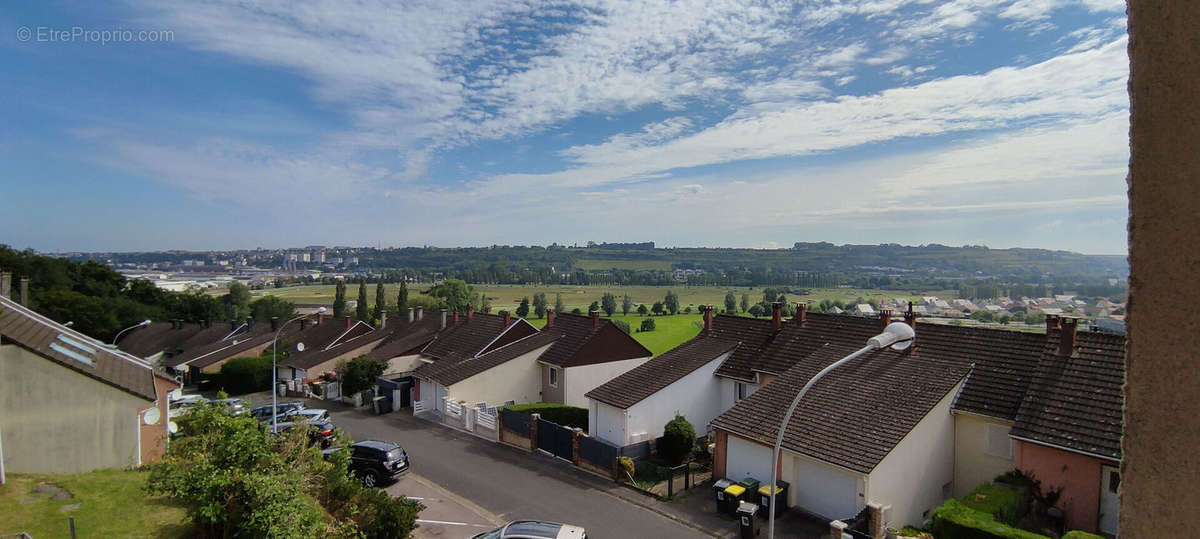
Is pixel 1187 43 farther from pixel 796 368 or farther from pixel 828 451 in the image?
pixel 796 368

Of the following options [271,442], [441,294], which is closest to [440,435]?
[271,442]

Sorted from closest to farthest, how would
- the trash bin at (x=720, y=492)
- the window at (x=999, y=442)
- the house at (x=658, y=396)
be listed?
the window at (x=999, y=442) < the trash bin at (x=720, y=492) < the house at (x=658, y=396)

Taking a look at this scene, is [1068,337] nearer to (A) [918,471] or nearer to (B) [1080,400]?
(B) [1080,400]

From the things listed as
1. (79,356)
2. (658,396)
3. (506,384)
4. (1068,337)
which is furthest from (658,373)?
(79,356)

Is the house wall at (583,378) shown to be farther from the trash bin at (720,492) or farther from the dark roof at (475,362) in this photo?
the trash bin at (720,492)

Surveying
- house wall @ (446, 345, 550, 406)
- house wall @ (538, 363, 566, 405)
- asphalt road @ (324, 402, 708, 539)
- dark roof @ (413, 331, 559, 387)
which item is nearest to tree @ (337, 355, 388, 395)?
dark roof @ (413, 331, 559, 387)

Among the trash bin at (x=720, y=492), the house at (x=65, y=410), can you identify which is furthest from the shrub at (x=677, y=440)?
the house at (x=65, y=410)

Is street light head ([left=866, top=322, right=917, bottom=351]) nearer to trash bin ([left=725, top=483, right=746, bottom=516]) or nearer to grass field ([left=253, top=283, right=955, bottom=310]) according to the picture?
trash bin ([left=725, top=483, right=746, bottom=516])
